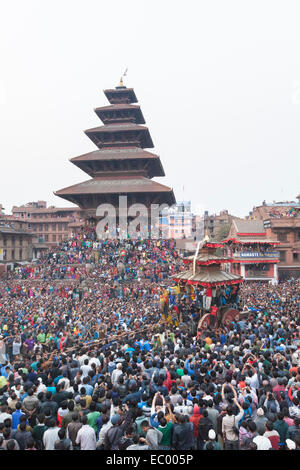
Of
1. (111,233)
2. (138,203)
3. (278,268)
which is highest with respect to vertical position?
(138,203)

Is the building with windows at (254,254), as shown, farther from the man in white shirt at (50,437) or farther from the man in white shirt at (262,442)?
the man in white shirt at (50,437)

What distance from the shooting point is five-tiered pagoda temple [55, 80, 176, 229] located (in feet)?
105

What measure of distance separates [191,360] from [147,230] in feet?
78.3

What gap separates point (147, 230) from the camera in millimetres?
31391

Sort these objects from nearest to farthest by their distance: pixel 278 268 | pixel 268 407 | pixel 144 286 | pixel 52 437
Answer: pixel 52 437
pixel 268 407
pixel 144 286
pixel 278 268

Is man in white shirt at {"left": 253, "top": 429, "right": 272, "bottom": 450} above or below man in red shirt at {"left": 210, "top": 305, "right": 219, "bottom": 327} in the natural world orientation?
above

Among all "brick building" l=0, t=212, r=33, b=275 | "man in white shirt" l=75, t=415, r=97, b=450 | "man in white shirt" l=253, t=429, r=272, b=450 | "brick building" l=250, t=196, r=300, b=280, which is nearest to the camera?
"man in white shirt" l=253, t=429, r=272, b=450

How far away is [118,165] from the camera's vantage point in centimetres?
3475

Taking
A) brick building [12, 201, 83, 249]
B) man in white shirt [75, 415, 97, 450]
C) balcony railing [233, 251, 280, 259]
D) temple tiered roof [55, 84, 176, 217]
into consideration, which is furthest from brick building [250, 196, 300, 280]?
man in white shirt [75, 415, 97, 450]

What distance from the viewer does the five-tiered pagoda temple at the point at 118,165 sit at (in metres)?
32.0

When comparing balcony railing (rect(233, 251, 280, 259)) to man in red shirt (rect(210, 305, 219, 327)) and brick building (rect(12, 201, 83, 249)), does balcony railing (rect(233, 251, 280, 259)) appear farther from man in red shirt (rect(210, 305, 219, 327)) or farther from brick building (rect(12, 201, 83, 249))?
brick building (rect(12, 201, 83, 249))

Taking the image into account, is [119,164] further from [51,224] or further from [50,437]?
[50,437]
